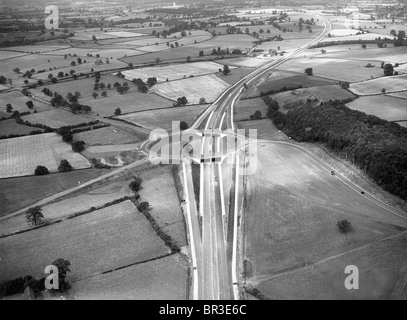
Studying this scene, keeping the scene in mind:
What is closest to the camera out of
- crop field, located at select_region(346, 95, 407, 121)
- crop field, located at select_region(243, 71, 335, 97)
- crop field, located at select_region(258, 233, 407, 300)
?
crop field, located at select_region(258, 233, 407, 300)

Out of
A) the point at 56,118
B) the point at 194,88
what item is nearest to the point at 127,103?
the point at 56,118

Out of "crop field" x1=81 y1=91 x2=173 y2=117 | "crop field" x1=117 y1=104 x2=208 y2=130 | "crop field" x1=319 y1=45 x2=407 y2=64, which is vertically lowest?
"crop field" x1=117 y1=104 x2=208 y2=130

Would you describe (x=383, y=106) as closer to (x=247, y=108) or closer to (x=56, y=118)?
(x=247, y=108)

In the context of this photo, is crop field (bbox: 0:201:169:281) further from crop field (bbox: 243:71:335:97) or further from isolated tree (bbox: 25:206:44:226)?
crop field (bbox: 243:71:335:97)

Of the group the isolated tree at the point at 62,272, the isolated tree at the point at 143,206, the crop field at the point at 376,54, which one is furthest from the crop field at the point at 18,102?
the crop field at the point at 376,54

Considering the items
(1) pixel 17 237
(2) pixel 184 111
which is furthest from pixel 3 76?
(1) pixel 17 237

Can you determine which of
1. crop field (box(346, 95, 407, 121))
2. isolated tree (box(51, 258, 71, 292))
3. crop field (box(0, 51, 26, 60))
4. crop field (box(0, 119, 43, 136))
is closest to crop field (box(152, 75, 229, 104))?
crop field (box(346, 95, 407, 121))

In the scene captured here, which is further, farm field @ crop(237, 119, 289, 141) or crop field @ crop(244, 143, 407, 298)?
farm field @ crop(237, 119, 289, 141)
